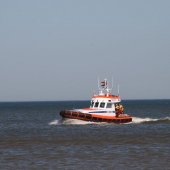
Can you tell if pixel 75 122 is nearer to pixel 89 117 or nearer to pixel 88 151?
pixel 89 117

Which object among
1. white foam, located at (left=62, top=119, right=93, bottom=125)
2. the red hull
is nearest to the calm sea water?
the red hull

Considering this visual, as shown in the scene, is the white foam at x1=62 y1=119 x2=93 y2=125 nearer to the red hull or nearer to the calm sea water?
the red hull

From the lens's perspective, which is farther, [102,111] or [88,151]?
[102,111]

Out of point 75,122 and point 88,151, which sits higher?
point 75,122

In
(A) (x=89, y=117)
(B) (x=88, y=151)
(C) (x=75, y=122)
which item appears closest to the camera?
(B) (x=88, y=151)

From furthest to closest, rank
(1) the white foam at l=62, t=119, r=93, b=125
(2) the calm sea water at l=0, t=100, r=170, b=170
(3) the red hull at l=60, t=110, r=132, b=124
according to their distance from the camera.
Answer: (1) the white foam at l=62, t=119, r=93, b=125, (3) the red hull at l=60, t=110, r=132, b=124, (2) the calm sea water at l=0, t=100, r=170, b=170

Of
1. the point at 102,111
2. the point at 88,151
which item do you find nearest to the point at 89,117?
the point at 102,111

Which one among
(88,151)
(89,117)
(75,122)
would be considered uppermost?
(89,117)

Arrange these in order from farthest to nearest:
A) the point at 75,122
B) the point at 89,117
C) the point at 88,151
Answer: the point at 75,122
the point at 89,117
the point at 88,151

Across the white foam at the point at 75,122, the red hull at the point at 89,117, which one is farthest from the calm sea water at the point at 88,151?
the white foam at the point at 75,122

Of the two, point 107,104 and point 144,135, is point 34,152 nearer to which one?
point 144,135

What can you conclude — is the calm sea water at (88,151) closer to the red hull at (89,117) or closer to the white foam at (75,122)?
the red hull at (89,117)

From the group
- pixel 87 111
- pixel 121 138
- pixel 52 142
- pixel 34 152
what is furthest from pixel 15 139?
A: pixel 87 111

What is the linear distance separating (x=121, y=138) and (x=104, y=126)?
10746 mm
